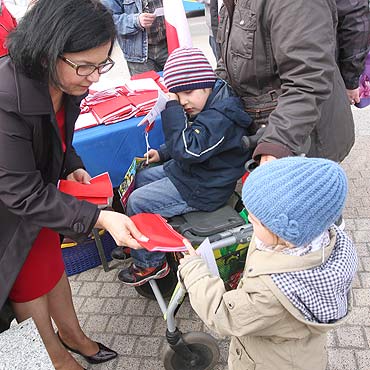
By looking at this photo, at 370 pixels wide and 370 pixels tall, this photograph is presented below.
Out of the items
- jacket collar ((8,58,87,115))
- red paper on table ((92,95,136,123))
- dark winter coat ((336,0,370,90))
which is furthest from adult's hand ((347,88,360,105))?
jacket collar ((8,58,87,115))

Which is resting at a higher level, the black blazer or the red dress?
the black blazer

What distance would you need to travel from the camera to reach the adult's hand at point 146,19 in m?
3.53

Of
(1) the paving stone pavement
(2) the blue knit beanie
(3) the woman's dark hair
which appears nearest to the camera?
(2) the blue knit beanie

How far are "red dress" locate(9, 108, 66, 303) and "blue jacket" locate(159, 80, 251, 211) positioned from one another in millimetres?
592

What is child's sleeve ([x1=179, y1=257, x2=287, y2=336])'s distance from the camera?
1.25 metres

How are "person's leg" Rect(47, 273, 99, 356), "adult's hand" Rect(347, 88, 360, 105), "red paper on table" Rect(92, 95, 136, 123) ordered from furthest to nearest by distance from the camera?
"red paper on table" Rect(92, 95, 136, 123), "adult's hand" Rect(347, 88, 360, 105), "person's leg" Rect(47, 273, 99, 356)

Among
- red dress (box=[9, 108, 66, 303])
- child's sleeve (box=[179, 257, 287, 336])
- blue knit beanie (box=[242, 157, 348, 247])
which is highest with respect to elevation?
blue knit beanie (box=[242, 157, 348, 247])

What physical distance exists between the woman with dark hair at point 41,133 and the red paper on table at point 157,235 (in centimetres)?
6

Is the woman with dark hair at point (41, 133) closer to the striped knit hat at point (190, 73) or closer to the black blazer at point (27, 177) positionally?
the black blazer at point (27, 177)

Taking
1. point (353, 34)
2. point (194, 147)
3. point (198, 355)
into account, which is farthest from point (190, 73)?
point (198, 355)

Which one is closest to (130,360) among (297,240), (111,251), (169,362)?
(169,362)

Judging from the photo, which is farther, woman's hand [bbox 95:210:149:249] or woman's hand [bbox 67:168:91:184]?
woman's hand [bbox 67:168:91:184]

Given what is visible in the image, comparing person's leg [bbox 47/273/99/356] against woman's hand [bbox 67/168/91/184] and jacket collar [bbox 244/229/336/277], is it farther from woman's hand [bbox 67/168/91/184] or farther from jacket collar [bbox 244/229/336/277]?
jacket collar [bbox 244/229/336/277]

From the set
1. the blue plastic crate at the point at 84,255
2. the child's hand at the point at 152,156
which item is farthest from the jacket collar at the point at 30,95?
the blue plastic crate at the point at 84,255
